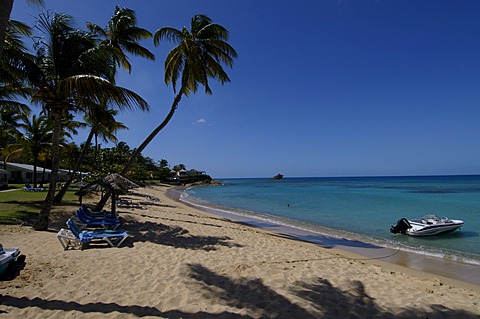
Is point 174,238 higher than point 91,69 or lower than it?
lower

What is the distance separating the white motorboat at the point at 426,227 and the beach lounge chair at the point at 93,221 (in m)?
12.3

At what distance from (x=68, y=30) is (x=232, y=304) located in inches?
371

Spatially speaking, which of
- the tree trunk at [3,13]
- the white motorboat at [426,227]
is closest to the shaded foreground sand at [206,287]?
the tree trunk at [3,13]

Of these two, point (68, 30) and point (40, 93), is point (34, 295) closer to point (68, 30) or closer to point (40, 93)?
point (40, 93)

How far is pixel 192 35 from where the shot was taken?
1375 centimetres

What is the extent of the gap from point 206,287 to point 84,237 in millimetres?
4047

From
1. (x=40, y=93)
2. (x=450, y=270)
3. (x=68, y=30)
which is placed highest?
(x=68, y=30)

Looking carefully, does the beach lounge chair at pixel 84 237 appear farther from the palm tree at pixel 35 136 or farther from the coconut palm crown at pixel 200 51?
the palm tree at pixel 35 136

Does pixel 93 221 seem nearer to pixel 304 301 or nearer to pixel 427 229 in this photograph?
pixel 304 301

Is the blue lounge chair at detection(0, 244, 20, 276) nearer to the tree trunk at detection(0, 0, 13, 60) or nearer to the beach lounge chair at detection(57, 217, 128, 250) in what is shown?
the beach lounge chair at detection(57, 217, 128, 250)

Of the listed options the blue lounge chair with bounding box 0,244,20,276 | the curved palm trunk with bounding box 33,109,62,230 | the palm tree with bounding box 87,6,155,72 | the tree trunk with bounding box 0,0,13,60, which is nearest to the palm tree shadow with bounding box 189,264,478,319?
the blue lounge chair with bounding box 0,244,20,276

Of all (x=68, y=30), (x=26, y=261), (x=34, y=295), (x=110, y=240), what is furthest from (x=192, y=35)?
(x=34, y=295)

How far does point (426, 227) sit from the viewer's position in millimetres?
12266

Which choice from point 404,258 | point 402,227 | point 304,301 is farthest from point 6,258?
point 402,227
